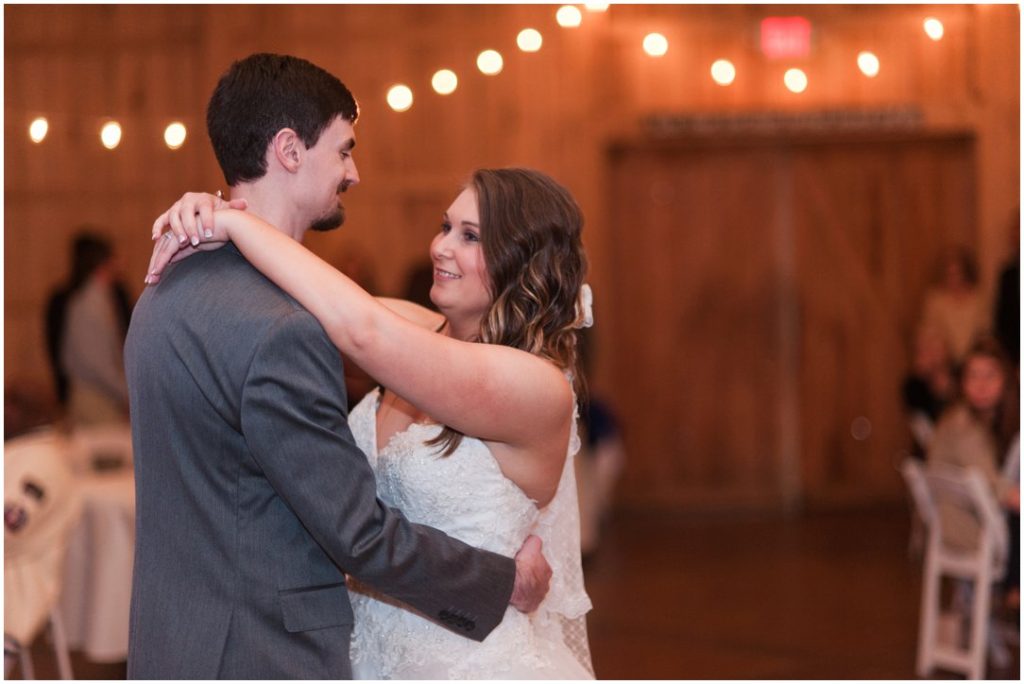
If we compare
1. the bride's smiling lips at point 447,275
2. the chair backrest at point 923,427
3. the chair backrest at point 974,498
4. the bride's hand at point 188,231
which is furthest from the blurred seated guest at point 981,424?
the bride's hand at point 188,231

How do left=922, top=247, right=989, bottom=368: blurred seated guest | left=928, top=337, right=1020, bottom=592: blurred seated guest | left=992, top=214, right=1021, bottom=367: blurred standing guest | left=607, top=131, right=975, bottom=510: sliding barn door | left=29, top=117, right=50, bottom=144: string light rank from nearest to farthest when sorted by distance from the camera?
left=29, top=117, right=50, bottom=144: string light → left=928, top=337, right=1020, bottom=592: blurred seated guest → left=992, top=214, right=1021, bottom=367: blurred standing guest → left=922, top=247, right=989, bottom=368: blurred seated guest → left=607, top=131, right=975, bottom=510: sliding barn door

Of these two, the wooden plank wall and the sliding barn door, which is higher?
the wooden plank wall

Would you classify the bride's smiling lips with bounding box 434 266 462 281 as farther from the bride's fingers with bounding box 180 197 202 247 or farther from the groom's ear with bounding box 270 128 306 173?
the bride's fingers with bounding box 180 197 202 247

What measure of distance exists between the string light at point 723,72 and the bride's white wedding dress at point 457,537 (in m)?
6.26

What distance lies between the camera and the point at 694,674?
4.91 meters

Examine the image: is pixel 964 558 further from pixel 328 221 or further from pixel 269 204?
pixel 269 204

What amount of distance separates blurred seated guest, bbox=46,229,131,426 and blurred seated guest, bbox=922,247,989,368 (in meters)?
4.97

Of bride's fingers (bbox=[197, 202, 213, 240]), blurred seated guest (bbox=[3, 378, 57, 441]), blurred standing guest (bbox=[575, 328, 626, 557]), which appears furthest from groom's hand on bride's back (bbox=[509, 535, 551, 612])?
blurred standing guest (bbox=[575, 328, 626, 557])

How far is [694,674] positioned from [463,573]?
305 cm

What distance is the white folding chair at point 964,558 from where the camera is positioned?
4.59 metres

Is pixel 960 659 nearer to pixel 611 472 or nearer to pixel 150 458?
pixel 611 472

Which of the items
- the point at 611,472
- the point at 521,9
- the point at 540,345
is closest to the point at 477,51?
the point at 521,9

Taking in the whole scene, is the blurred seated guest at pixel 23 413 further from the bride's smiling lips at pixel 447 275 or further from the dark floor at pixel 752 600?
the bride's smiling lips at pixel 447 275

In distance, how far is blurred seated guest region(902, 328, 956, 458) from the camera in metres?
7.02
